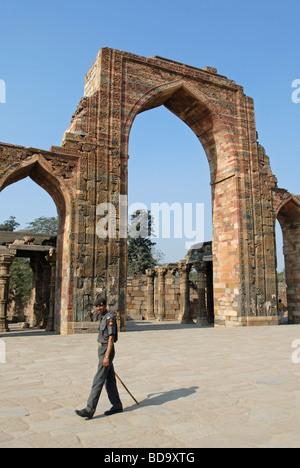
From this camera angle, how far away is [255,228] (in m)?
13.5

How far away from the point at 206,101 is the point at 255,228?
16.9 ft

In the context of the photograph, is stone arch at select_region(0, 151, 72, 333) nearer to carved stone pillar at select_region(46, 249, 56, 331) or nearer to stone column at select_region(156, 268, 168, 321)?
carved stone pillar at select_region(46, 249, 56, 331)

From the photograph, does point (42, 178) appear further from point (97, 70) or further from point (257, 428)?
point (257, 428)

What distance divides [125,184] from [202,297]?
6880 millimetres

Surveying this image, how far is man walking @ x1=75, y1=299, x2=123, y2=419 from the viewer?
10.00 ft

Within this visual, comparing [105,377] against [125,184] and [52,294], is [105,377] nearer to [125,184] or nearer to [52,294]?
[125,184]

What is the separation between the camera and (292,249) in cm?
1606

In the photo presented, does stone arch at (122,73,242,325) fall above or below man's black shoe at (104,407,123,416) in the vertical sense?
above

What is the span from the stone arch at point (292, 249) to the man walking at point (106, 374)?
13.2m

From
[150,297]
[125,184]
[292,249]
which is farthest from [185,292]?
[125,184]

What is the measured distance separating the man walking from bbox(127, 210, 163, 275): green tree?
2938 centimetres

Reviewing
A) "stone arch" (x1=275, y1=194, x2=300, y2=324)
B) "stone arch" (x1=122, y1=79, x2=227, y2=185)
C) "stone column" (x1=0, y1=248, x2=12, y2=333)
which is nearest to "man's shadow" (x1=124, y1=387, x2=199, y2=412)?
"stone column" (x1=0, y1=248, x2=12, y2=333)

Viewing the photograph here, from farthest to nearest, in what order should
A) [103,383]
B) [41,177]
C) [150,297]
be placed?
[150,297]
[41,177]
[103,383]

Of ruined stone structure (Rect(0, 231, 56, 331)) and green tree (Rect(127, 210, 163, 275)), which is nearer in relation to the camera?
ruined stone structure (Rect(0, 231, 56, 331))
